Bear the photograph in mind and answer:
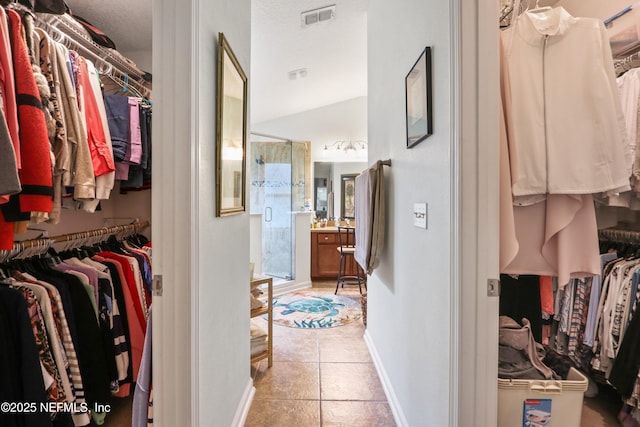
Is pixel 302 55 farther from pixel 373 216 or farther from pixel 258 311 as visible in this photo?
pixel 258 311

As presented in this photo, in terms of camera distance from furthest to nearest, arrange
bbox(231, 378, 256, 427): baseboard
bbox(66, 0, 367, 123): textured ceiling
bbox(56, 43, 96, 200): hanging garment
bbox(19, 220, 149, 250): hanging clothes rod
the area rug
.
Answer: the area rug → bbox(66, 0, 367, 123): textured ceiling → bbox(231, 378, 256, 427): baseboard → bbox(19, 220, 149, 250): hanging clothes rod → bbox(56, 43, 96, 200): hanging garment

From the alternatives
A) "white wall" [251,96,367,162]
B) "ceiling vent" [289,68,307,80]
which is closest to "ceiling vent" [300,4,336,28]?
"ceiling vent" [289,68,307,80]

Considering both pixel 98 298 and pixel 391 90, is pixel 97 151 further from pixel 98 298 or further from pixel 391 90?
pixel 391 90

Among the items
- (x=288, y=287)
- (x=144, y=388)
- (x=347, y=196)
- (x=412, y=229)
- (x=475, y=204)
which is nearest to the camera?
(x=475, y=204)

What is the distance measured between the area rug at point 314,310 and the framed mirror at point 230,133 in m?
1.83

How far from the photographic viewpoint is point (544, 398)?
1041 millimetres

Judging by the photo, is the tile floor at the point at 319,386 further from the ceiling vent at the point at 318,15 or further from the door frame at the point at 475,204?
the ceiling vent at the point at 318,15

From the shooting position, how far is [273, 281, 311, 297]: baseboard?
415 centimetres

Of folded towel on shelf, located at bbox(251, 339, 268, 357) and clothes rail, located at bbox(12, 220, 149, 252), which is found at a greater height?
clothes rail, located at bbox(12, 220, 149, 252)

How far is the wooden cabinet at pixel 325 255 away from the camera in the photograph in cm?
479

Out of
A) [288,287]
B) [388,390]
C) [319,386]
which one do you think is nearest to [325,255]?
[288,287]

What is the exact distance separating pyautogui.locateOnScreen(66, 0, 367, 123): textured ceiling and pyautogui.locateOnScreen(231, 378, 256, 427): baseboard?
2.38m

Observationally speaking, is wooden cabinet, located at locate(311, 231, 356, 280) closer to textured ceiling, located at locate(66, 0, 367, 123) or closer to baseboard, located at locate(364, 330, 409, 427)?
textured ceiling, located at locate(66, 0, 367, 123)

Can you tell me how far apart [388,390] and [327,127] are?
4.12 meters
